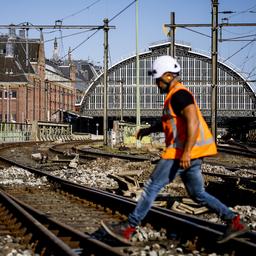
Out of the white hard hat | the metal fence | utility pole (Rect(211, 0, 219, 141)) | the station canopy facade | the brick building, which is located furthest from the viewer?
the station canopy facade

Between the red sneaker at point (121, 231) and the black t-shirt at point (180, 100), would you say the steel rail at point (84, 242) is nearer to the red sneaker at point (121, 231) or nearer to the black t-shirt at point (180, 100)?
the red sneaker at point (121, 231)

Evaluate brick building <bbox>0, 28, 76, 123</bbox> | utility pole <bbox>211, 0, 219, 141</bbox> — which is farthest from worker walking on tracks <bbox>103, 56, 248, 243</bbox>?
brick building <bbox>0, 28, 76, 123</bbox>

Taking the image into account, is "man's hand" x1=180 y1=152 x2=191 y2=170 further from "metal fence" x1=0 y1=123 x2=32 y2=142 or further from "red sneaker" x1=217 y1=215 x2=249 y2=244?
"metal fence" x1=0 y1=123 x2=32 y2=142

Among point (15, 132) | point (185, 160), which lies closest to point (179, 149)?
point (185, 160)

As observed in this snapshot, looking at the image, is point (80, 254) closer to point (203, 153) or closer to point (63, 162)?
point (203, 153)

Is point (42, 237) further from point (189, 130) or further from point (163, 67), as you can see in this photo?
point (163, 67)

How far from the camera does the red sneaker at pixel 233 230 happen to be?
6.34 metres

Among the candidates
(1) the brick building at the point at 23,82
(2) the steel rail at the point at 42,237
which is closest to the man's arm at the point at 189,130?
(2) the steel rail at the point at 42,237

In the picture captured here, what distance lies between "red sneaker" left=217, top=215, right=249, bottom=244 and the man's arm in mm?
905

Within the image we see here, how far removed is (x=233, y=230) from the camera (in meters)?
6.38

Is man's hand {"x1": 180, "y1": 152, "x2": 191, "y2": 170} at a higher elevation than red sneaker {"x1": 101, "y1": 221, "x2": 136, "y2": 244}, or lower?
higher

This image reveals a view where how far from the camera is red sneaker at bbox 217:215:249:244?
20.8ft

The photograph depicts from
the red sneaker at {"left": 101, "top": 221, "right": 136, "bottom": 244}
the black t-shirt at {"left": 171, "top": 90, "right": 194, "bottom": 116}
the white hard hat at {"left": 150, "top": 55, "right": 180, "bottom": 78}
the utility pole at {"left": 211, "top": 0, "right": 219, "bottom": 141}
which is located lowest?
the red sneaker at {"left": 101, "top": 221, "right": 136, "bottom": 244}

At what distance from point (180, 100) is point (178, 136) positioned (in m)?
0.41
